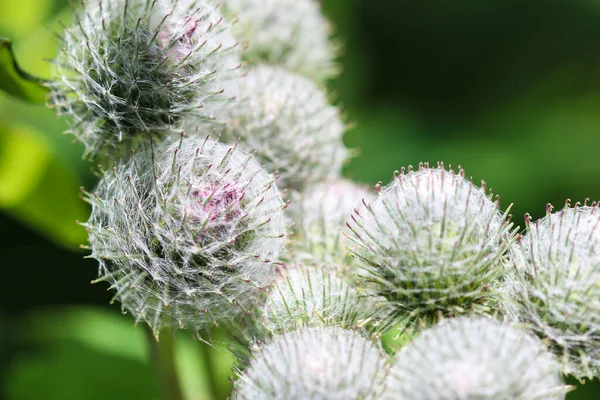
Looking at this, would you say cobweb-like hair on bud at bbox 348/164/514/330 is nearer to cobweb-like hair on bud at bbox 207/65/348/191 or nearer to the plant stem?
cobweb-like hair on bud at bbox 207/65/348/191

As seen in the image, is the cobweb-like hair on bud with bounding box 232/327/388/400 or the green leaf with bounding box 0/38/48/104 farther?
the green leaf with bounding box 0/38/48/104

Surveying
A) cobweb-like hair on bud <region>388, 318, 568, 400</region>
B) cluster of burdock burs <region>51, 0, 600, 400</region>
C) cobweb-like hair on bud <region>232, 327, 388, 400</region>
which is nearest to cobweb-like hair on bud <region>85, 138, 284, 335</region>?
cluster of burdock burs <region>51, 0, 600, 400</region>

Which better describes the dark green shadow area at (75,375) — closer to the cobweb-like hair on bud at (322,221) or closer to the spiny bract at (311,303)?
the cobweb-like hair on bud at (322,221)

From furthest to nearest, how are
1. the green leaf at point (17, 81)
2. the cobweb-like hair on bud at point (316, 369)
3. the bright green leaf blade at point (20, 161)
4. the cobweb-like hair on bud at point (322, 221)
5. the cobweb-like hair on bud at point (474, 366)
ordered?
1. the bright green leaf blade at point (20, 161)
2. the cobweb-like hair on bud at point (322, 221)
3. the green leaf at point (17, 81)
4. the cobweb-like hair on bud at point (316, 369)
5. the cobweb-like hair on bud at point (474, 366)

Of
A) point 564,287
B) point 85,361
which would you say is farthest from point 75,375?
point 564,287

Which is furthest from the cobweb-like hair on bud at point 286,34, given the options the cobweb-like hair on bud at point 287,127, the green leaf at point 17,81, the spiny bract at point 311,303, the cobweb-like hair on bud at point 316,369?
the cobweb-like hair on bud at point 316,369

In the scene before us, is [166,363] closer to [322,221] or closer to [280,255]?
[280,255]

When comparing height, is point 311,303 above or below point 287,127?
below
